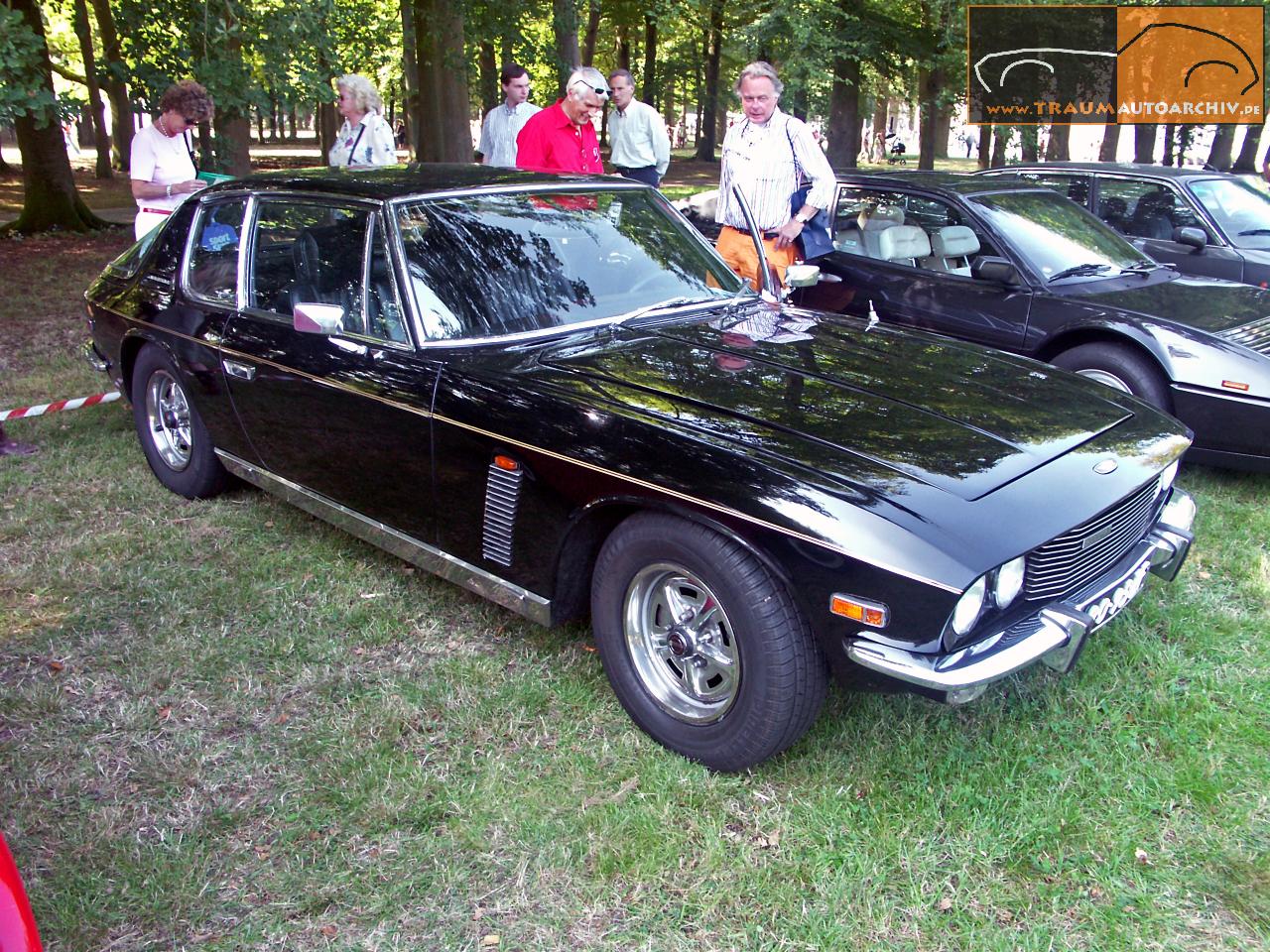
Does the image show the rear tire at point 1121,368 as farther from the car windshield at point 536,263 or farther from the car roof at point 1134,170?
the car roof at point 1134,170

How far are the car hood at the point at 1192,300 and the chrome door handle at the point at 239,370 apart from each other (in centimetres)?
427

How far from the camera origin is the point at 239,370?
4.25 metres

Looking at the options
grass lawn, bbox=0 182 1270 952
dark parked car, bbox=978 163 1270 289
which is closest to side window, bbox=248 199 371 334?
grass lawn, bbox=0 182 1270 952

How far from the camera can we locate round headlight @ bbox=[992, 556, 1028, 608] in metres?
2.58

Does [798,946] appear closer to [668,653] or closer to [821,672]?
[821,672]

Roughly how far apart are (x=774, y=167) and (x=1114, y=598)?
3825mm

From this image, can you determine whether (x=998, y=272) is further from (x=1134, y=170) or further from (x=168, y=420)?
(x=168, y=420)

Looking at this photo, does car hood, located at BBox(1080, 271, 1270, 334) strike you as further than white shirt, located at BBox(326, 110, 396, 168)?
No

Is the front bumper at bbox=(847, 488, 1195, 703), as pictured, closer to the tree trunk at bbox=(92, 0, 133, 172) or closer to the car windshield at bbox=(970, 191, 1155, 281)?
the car windshield at bbox=(970, 191, 1155, 281)

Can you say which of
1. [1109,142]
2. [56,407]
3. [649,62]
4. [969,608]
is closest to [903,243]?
[969,608]

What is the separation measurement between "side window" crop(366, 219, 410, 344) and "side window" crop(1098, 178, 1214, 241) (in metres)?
6.19

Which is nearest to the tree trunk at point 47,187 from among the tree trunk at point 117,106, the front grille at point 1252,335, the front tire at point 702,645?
the tree trunk at point 117,106

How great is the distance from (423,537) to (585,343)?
903 millimetres

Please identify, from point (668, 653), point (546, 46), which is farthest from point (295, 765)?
point (546, 46)
